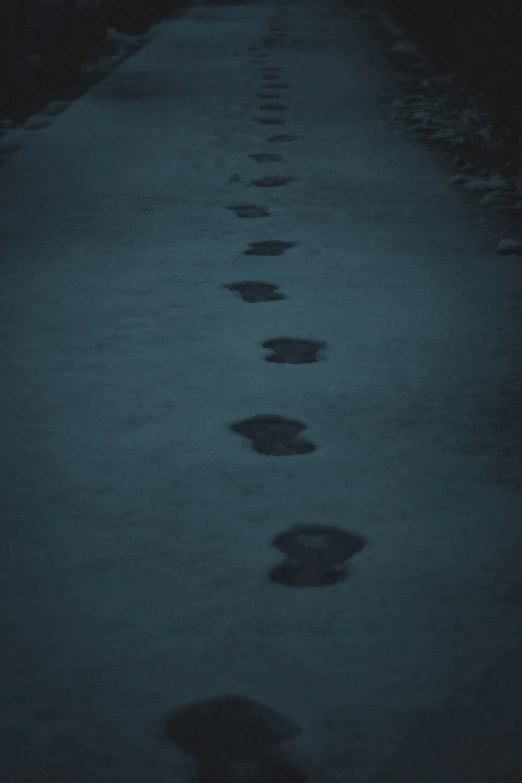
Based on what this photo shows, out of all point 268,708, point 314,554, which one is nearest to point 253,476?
point 314,554

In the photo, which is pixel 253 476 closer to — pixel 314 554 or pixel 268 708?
pixel 314 554

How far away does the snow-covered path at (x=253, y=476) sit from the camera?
1.61 m

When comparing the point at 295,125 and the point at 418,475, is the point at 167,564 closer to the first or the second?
the point at 418,475

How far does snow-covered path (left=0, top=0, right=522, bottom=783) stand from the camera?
63.2 inches

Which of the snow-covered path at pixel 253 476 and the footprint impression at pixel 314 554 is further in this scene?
the footprint impression at pixel 314 554

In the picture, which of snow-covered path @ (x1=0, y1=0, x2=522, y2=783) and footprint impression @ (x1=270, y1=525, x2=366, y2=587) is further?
footprint impression @ (x1=270, y1=525, x2=366, y2=587)

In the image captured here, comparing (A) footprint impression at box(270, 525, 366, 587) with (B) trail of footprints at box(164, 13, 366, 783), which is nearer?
(B) trail of footprints at box(164, 13, 366, 783)

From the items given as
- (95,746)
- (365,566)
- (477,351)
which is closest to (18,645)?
(95,746)

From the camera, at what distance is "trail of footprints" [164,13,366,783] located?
4.97 feet

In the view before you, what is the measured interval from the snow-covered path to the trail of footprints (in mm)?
21

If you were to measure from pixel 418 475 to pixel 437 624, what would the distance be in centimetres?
58

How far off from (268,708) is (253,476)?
79 cm

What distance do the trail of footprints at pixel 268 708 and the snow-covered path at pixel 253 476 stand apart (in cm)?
2

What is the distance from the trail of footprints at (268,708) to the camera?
1.51 metres
